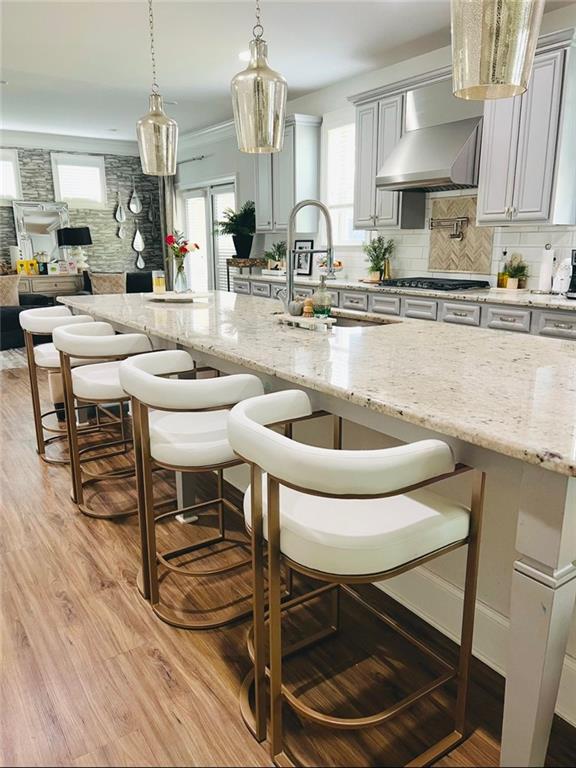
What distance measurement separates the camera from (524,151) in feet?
13.1

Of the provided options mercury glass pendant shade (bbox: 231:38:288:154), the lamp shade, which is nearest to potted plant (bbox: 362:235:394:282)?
mercury glass pendant shade (bbox: 231:38:288:154)

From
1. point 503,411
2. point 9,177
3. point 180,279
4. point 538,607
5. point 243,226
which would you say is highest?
point 9,177

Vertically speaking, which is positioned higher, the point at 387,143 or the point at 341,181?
the point at 387,143

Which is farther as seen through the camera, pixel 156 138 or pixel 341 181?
pixel 341 181

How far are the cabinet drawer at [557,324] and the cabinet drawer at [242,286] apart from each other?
3.80 meters

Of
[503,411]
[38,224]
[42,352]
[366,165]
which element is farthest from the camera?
[38,224]

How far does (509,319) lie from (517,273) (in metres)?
0.86

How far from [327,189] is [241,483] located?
4.34 meters

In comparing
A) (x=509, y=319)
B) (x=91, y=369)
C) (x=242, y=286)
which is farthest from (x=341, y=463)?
(x=242, y=286)

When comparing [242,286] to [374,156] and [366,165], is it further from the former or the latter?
[374,156]

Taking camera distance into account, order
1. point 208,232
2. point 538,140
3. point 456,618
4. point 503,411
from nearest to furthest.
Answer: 1. point 503,411
2. point 456,618
3. point 538,140
4. point 208,232

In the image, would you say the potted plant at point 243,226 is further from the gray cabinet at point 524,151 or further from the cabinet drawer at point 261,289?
the gray cabinet at point 524,151

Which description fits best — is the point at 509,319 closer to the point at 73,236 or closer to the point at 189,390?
the point at 189,390

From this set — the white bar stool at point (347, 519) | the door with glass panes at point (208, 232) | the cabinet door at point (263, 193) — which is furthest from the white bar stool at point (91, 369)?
the door with glass panes at point (208, 232)
